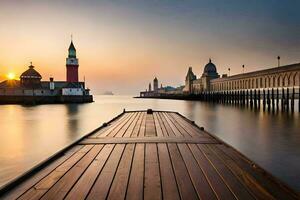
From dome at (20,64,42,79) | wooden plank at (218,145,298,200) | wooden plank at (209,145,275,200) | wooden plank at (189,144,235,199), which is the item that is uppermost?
dome at (20,64,42,79)

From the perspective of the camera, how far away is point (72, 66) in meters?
103

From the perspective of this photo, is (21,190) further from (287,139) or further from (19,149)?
(287,139)

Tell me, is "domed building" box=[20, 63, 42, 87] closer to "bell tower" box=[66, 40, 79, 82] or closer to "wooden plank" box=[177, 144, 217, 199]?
"bell tower" box=[66, 40, 79, 82]

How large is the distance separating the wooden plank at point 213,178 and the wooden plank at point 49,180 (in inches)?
119

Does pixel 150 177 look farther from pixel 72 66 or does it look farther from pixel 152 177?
pixel 72 66

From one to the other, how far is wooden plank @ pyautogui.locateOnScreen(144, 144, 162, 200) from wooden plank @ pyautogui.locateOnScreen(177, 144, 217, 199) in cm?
70

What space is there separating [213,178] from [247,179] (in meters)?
0.68

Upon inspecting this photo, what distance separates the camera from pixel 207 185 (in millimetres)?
4547

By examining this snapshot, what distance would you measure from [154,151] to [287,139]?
15.2 metres

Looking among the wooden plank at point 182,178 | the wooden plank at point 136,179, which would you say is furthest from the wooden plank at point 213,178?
the wooden plank at point 136,179

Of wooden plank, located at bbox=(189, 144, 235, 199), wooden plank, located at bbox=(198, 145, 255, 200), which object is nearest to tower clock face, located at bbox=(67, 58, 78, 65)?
wooden plank, located at bbox=(189, 144, 235, 199)

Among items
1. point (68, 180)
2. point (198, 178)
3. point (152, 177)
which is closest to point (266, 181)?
point (198, 178)

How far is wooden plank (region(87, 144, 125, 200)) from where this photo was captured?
13.5 ft

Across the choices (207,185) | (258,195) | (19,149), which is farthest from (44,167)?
(19,149)
